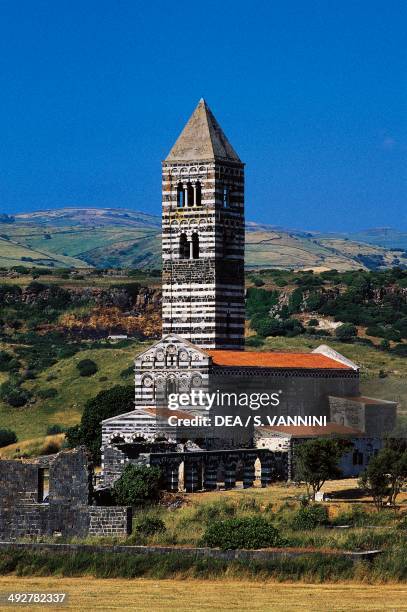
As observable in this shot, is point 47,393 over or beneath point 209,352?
beneath

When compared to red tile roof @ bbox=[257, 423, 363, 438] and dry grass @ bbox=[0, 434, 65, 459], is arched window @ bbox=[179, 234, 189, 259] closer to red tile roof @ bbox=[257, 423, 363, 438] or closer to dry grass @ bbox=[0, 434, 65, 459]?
red tile roof @ bbox=[257, 423, 363, 438]

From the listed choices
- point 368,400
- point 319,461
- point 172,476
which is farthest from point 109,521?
point 368,400

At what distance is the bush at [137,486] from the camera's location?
58281 mm

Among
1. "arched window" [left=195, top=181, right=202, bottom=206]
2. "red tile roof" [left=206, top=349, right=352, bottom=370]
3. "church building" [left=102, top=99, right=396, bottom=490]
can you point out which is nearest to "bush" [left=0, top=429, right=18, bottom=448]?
"church building" [left=102, top=99, right=396, bottom=490]

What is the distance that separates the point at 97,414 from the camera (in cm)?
7538

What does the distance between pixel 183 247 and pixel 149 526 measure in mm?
27956

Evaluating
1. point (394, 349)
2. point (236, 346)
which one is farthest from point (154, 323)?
point (236, 346)

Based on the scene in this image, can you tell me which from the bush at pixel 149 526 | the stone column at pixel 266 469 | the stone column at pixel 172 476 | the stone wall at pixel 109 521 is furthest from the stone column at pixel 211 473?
the stone wall at pixel 109 521

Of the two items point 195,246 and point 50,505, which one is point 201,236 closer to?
point 195,246

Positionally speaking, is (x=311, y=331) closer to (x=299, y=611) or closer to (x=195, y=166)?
(x=195, y=166)

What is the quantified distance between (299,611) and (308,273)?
114721 millimetres

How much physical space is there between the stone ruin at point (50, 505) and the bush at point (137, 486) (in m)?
5.90

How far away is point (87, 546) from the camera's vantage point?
151 feet

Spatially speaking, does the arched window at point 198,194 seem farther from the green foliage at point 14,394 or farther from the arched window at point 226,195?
the green foliage at point 14,394
